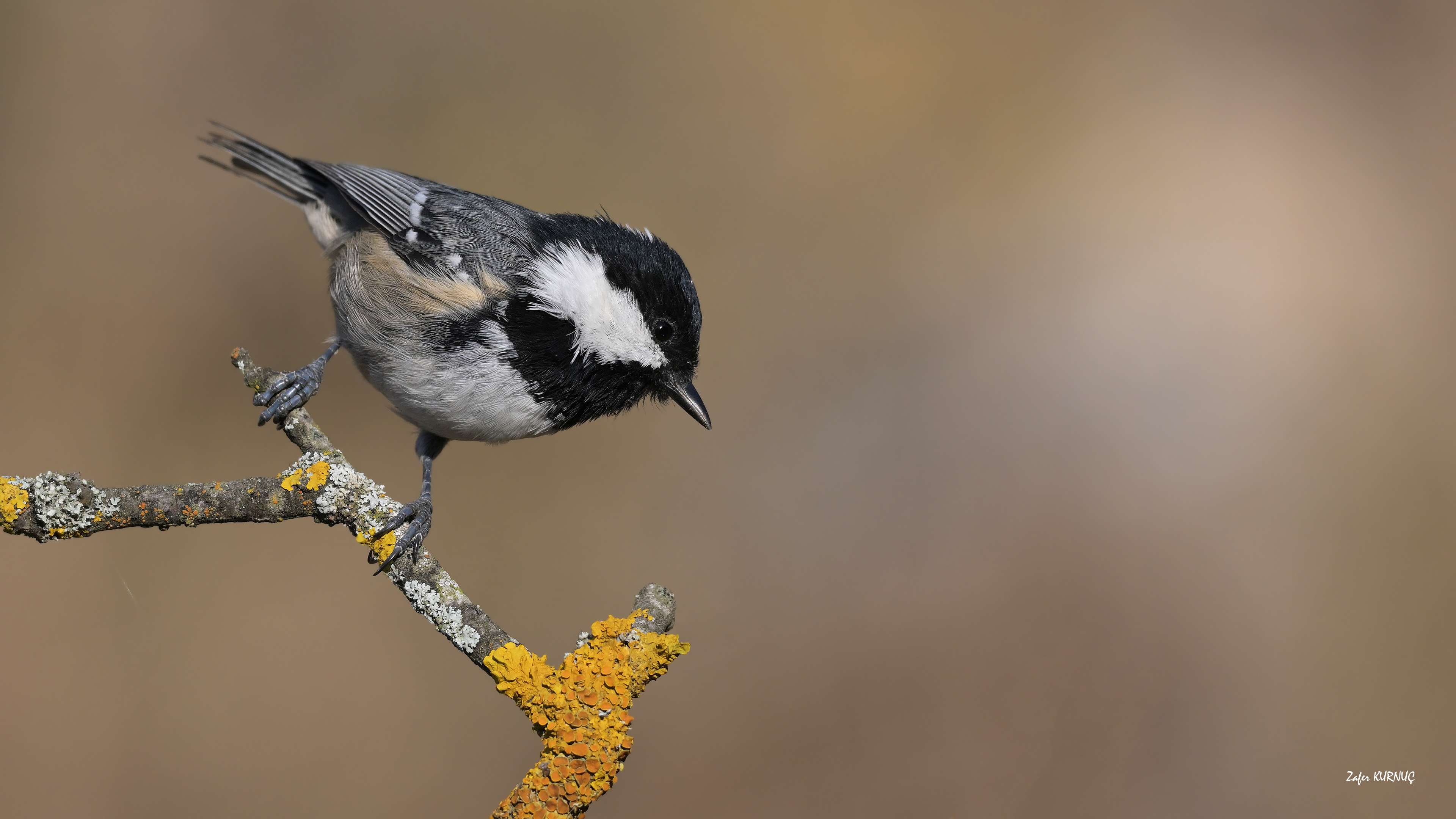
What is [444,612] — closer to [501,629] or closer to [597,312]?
[501,629]

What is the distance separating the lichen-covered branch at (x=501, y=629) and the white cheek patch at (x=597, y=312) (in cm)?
60

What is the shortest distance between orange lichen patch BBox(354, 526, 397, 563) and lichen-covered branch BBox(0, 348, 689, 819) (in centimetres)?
7

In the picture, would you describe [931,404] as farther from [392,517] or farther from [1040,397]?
[392,517]

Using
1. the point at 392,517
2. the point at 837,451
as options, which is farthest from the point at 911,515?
the point at 392,517

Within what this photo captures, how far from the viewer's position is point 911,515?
360 cm

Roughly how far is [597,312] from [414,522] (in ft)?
2.05

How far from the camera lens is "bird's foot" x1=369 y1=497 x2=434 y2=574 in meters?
1.77

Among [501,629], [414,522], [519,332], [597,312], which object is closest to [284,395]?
[414,522]

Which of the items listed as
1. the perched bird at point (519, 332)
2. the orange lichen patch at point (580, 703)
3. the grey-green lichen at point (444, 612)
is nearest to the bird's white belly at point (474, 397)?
the perched bird at point (519, 332)

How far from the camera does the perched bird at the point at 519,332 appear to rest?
2.03 metres

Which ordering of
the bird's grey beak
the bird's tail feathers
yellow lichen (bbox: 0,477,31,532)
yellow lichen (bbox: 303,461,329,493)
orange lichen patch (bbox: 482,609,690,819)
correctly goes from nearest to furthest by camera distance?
orange lichen patch (bbox: 482,609,690,819)
yellow lichen (bbox: 0,477,31,532)
yellow lichen (bbox: 303,461,329,493)
the bird's grey beak
the bird's tail feathers

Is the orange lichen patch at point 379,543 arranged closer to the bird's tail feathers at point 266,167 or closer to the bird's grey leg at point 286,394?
the bird's grey leg at point 286,394

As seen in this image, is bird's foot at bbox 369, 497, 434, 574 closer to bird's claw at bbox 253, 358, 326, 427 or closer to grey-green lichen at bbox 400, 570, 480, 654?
grey-green lichen at bbox 400, 570, 480, 654

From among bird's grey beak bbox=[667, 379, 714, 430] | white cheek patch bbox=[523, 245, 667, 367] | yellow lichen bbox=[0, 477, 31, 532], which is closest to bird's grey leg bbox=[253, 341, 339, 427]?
yellow lichen bbox=[0, 477, 31, 532]
